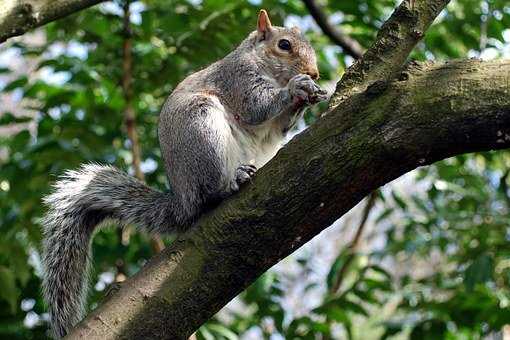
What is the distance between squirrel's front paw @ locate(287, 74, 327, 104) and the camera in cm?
245

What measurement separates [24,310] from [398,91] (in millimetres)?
2215

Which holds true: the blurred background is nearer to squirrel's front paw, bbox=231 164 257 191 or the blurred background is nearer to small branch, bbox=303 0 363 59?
small branch, bbox=303 0 363 59

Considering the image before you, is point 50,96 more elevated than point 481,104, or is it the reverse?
point 481,104

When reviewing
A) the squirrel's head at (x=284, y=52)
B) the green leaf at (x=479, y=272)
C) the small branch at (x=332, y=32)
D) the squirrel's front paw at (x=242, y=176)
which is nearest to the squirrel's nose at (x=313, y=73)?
the squirrel's head at (x=284, y=52)

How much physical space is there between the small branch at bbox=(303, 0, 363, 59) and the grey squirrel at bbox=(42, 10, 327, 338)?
685 mm

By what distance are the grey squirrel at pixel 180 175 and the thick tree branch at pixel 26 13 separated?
52 centimetres

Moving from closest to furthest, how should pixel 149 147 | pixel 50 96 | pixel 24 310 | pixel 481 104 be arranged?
1. pixel 481 104
2. pixel 24 310
3. pixel 50 96
4. pixel 149 147

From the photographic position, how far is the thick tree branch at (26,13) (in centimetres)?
225

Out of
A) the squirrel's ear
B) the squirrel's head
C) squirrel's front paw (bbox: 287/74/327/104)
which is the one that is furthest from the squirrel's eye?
squirrel's front paw (bbox: 287/74/327/104)

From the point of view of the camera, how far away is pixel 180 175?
8.34 feet

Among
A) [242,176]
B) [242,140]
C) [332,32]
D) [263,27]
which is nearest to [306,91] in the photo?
[242,140]

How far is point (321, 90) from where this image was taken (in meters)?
2.45

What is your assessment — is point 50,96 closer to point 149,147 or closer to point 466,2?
point 149,147

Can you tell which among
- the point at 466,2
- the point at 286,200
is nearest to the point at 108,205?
the point at 286,200
